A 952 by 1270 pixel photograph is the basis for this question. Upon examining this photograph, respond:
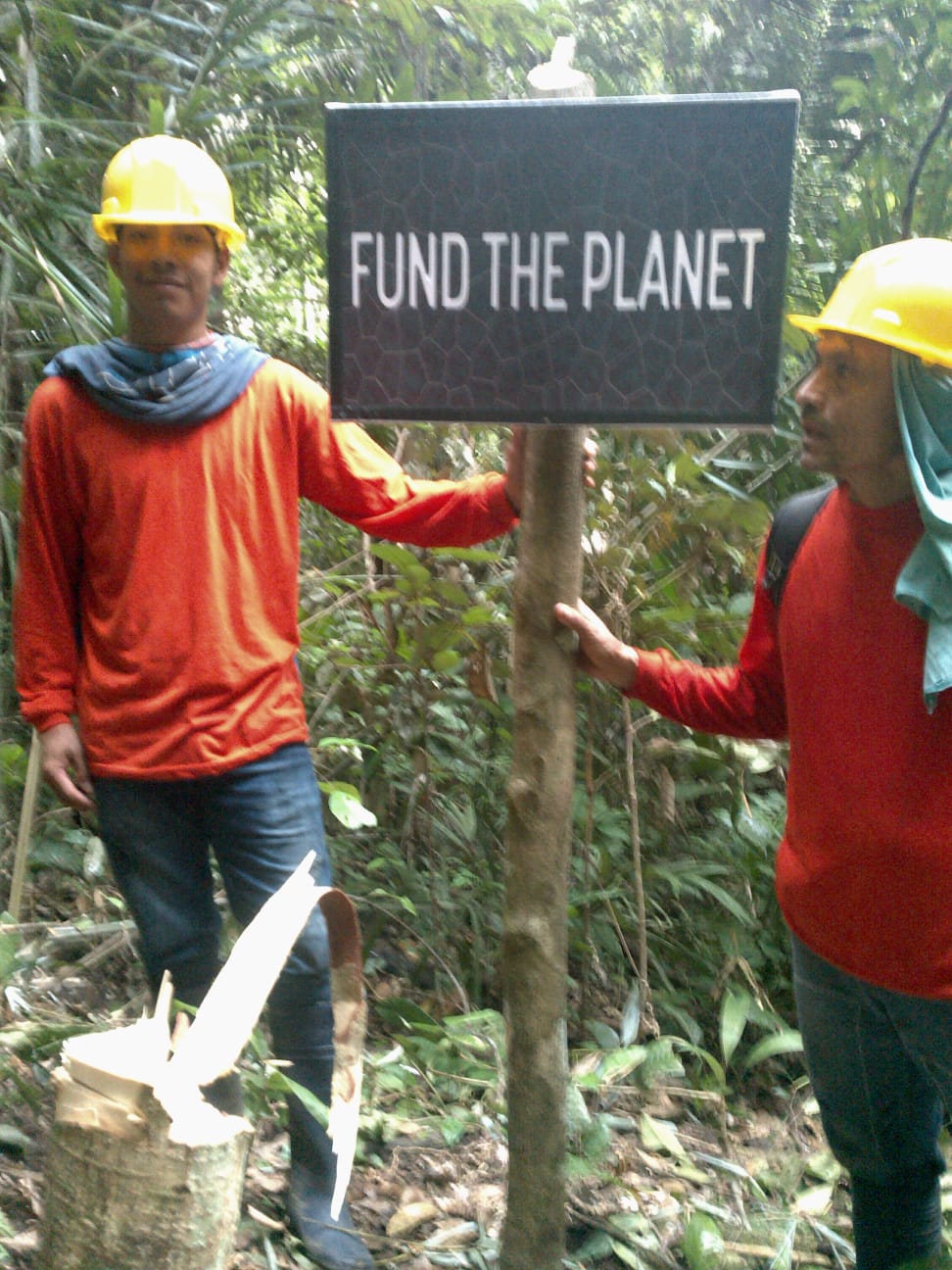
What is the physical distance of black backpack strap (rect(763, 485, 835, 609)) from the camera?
1.92 meters

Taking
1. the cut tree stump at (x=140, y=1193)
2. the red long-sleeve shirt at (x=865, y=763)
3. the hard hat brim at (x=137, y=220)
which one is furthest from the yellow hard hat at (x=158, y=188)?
the cut tree stump at (x=140, y=1193)

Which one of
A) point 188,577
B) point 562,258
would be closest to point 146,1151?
point 188,577

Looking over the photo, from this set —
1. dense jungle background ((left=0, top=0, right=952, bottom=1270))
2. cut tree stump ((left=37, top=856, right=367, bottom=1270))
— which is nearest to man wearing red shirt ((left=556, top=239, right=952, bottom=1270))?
dense jungle background ((left=0, top=0, right=952, bottom=1270))

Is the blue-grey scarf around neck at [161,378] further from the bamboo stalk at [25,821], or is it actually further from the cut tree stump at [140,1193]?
the cut tree stump at [140,1193]

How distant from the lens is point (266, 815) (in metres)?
2.13

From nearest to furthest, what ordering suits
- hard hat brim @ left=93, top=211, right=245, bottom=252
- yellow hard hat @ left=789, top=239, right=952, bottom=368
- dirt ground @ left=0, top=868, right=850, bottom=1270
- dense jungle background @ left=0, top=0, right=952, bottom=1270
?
1. yellow hard hat @ left=789, top=239, right=952, bottom=368
2. hard hat brim @ left=93, top=211, right=245, bottom=252
3. dirt ground @ left=0, top=868, right=850, bottom=1270
4. dense jungle background @ left=0, top=0, right=952, bottom=1270

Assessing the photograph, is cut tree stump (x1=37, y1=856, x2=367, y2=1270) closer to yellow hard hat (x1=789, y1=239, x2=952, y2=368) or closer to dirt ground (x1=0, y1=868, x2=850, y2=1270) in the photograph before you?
dirt ground (x1=0, y1=868, x2=850, y2=1270)

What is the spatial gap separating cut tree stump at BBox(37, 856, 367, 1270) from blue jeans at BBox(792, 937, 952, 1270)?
93cm

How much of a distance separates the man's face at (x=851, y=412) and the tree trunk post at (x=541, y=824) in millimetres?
333

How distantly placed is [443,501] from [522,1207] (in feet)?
3.65

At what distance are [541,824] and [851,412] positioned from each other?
707 millimetres

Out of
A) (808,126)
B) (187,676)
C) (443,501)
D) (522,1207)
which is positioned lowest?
(522,1207)

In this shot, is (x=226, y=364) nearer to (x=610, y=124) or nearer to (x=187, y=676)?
(x=187, y=676)

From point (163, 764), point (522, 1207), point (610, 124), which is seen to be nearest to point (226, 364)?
point (163, 764)
